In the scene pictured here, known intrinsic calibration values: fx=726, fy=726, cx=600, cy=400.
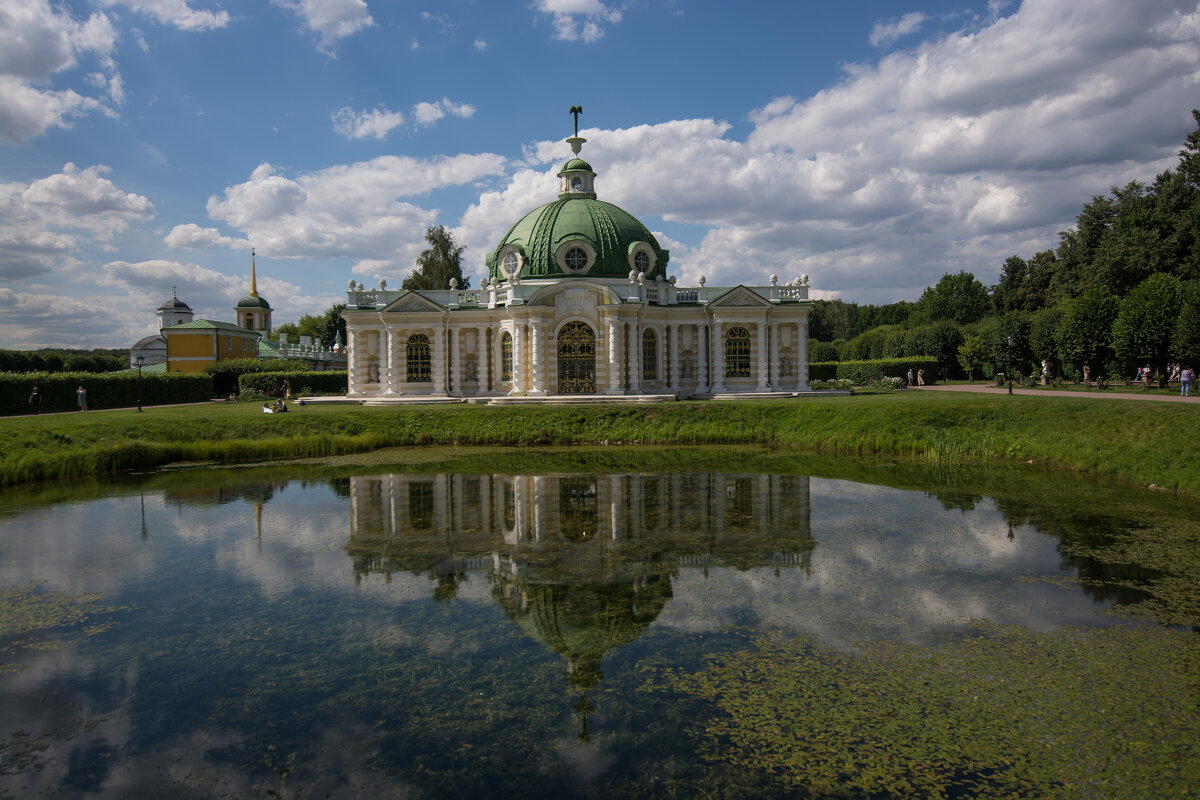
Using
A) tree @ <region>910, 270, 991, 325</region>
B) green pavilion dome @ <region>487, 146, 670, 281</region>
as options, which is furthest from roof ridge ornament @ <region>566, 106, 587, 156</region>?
tree @ <region>910, 270, 991, 325</region>

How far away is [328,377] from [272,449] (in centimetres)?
2439

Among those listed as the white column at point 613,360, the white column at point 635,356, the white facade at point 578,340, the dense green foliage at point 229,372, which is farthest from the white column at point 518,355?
the dense green foliage at point 229,372

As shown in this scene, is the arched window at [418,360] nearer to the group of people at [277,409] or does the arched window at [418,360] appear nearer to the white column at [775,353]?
the group of people at [277,409]

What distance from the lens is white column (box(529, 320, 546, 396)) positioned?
113 feet

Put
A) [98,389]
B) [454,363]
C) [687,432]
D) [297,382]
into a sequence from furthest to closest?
[297,382] → [454,363] → [98,389] → [687,432]

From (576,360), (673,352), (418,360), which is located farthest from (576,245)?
(418,360)

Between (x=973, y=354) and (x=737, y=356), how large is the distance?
1033 inches

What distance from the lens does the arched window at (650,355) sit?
37375mm

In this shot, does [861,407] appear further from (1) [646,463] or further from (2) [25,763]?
(2) [25,763]

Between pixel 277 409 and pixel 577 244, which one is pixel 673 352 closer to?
pixel 577 244

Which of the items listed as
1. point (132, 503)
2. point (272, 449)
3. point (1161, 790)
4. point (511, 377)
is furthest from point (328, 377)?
point (1161, 790)

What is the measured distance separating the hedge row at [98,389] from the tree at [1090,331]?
5184 cm

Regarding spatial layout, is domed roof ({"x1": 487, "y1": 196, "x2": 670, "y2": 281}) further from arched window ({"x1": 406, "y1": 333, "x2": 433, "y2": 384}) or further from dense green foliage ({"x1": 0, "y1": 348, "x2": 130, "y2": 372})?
dense green foliage ({"x1": 0, "y1": 348, "x2": 130, "y2": 372})

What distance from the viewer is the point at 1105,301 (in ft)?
134
